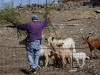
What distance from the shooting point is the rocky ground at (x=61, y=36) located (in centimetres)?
1197

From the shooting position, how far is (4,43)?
835 inches

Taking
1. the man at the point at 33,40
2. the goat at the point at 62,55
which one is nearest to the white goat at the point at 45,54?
the goat at the point at 62,55

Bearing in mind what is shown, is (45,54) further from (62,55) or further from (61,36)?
(61,36)

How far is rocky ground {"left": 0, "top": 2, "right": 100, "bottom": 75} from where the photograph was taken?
39.3 ft

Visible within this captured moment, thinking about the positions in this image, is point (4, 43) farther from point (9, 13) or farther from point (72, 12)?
point (72, 12)

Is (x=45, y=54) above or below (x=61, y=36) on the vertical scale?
above

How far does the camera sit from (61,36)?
929 inches

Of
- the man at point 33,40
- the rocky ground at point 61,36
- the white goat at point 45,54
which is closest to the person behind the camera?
the man at point 33,40

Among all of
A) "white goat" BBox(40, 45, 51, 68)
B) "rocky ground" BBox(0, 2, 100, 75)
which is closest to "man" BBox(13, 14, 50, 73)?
"rocky ground" BBox(0, 2, 100, 75)

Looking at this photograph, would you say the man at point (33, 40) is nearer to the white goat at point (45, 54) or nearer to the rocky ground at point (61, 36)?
the rocky ground at point (61, 36)

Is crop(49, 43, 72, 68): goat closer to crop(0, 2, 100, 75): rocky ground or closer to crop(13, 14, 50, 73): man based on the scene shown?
crop(0, 2, 100, 75): rocky ground

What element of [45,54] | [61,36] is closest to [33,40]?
[45,54]

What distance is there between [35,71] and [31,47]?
0.80 metres

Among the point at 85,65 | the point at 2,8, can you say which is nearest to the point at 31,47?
the point at 85,65
